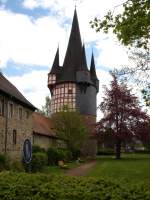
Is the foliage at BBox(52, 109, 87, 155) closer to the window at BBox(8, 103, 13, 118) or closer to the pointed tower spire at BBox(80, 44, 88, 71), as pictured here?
the pointed tower spire at BBox(80, 44, 88, 71)

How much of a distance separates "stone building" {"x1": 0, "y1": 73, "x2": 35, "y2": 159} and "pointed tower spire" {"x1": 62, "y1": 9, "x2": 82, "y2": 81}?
32.6 metres

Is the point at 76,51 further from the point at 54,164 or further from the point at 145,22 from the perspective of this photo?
the point at 145,22

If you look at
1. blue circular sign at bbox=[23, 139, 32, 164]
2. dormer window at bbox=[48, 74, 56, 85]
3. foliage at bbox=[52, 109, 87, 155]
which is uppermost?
dormer window at bbox=[48, 74, 56, 85]

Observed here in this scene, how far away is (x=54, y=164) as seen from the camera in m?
40.0

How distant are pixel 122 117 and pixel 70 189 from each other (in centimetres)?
4677

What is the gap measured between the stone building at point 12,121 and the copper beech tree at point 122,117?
1997 cm

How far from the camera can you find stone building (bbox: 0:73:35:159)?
1126 inches

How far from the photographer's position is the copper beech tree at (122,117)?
5353 centimetres

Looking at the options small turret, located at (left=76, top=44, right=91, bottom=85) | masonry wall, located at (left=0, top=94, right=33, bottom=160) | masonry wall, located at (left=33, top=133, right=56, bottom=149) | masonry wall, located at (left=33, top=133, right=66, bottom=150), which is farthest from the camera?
small turret, located at (left=76, top=44, right=91, bottom=85)

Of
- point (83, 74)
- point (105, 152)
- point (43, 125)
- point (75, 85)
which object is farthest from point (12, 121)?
point (105, 152)

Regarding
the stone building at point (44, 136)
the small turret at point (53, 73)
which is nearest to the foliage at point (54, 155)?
the stone building at point (44, 136)

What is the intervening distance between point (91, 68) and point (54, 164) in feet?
130

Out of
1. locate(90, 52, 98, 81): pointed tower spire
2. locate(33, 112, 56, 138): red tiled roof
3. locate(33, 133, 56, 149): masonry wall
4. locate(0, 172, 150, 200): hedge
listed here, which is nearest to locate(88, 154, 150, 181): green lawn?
locate(0, 172, 150, 200): hedge

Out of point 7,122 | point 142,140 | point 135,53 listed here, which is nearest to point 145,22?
point 135,53
